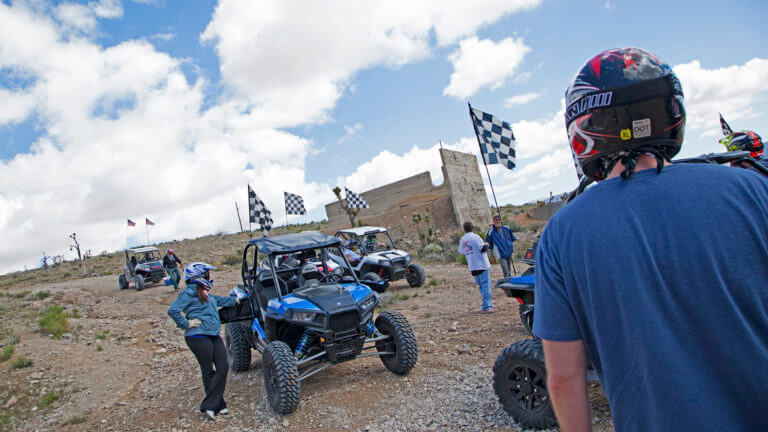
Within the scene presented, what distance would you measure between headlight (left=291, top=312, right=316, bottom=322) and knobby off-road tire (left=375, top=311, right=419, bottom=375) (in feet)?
3.21

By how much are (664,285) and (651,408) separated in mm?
278

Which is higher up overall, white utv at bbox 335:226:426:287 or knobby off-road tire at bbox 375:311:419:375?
white utv at bbox 335:226:426:287

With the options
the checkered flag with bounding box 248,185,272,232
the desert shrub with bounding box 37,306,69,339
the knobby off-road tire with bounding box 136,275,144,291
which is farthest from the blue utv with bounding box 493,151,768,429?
the knobby off-road tire with bounding box 136,275,144,291

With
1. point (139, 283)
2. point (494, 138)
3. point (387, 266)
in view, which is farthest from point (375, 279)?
point (139, 283)

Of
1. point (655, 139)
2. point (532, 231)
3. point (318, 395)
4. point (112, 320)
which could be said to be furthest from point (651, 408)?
point (532, 231)

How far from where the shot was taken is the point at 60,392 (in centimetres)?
643

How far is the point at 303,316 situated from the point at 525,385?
230 cm

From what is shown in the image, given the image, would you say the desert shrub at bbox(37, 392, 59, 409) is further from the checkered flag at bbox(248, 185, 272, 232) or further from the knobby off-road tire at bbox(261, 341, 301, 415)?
the checkered flag at bbox(248, 185, 272, 232)

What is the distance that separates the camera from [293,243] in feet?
17.5

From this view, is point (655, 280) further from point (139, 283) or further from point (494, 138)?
point (139, 283)

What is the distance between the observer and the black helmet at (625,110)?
114 centimetres

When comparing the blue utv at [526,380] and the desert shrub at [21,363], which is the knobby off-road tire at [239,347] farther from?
the desert shrub at [21,363]

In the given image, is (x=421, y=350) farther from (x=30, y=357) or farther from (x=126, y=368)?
(x=30, y=357)

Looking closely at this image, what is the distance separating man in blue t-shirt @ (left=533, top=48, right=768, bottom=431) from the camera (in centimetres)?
91
